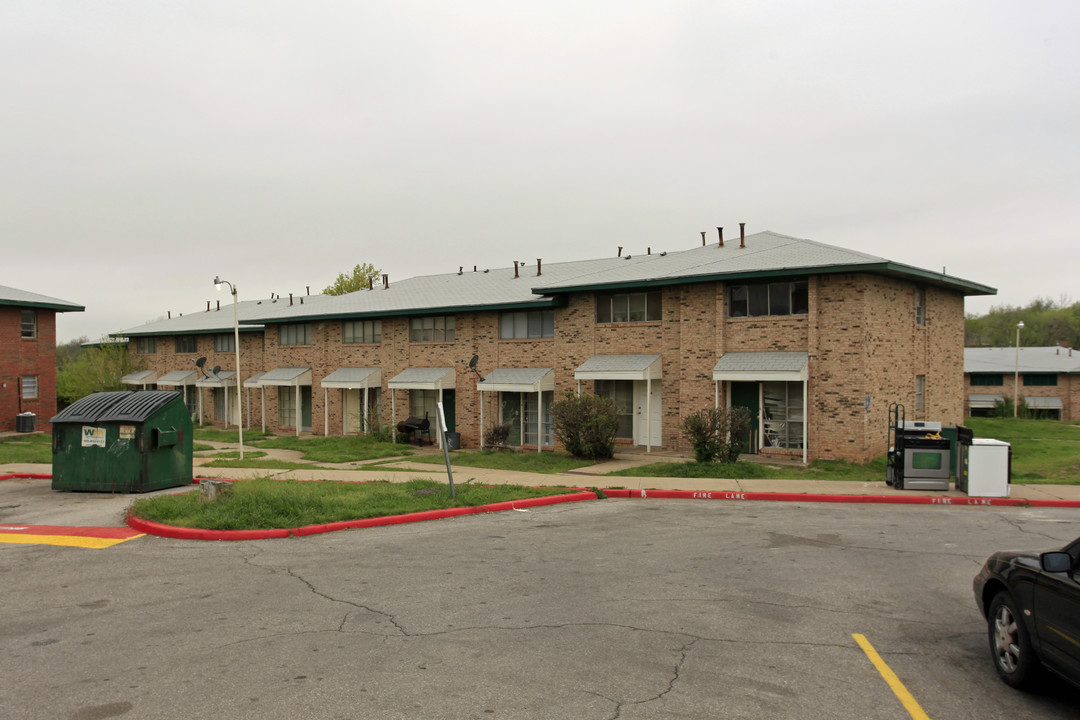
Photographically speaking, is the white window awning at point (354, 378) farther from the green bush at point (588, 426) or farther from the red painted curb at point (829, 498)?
the red painted curb at point (829, 498)

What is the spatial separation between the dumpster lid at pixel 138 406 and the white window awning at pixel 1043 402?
52665 millimetres

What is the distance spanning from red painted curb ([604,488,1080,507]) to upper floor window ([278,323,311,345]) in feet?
72.2

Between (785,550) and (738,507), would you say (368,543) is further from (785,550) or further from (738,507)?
(738,507)

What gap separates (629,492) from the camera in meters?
15.6

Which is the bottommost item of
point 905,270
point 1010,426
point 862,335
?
point 1010,426

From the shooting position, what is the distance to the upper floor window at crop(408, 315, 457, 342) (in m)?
28.2

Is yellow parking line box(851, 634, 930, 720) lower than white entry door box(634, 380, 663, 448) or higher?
lower

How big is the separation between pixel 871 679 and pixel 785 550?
4.48 metres

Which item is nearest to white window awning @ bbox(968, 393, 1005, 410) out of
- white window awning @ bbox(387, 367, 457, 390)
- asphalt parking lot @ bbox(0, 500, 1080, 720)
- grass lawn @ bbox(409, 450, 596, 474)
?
white window awning @ bbox(387, 367, 457, 390)

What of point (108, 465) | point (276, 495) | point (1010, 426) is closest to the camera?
point (276, 495)

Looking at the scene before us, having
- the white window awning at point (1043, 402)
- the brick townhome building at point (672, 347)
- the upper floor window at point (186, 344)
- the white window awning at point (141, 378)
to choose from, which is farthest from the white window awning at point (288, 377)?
the white window awning at point (1043, 402)

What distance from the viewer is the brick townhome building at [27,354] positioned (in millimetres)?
34188

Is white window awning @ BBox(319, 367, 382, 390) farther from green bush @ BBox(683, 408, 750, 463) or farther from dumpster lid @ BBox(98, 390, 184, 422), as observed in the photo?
green bush @ BBox(683, 408, 750, 463)

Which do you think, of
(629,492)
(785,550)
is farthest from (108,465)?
(785,550)
